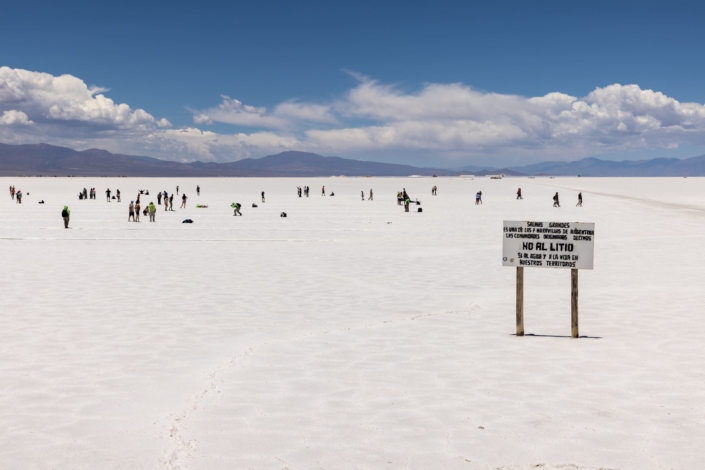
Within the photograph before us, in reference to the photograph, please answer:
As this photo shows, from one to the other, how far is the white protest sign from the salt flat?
116cm

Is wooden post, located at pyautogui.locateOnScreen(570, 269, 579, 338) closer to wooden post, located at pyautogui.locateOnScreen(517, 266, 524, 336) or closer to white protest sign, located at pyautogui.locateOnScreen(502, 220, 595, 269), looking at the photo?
white protest sign, located at pyautogui.locateOnScreen(502, 220, 595, 269)

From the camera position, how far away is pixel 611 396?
6.64m

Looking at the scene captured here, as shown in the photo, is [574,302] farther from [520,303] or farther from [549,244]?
[549,244]

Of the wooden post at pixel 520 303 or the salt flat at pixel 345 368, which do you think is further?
the wooden post at pixel 520 303

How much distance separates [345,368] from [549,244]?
3617 millimetres

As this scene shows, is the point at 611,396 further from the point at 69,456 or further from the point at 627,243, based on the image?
the point at 627,243

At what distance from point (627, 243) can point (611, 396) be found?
17.9 meters

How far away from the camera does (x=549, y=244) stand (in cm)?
913

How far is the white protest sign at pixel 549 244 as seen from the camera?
8977 mm

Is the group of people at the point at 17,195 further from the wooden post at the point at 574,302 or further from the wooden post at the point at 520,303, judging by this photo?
the wooden post at the point at 574,302

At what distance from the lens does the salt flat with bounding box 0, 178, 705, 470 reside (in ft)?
17.4

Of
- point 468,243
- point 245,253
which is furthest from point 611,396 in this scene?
point 468,243

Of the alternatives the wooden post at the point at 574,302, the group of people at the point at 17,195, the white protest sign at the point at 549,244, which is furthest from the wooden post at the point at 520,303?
the group of people at the point at 17,195

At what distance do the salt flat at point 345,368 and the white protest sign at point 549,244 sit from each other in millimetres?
1159
